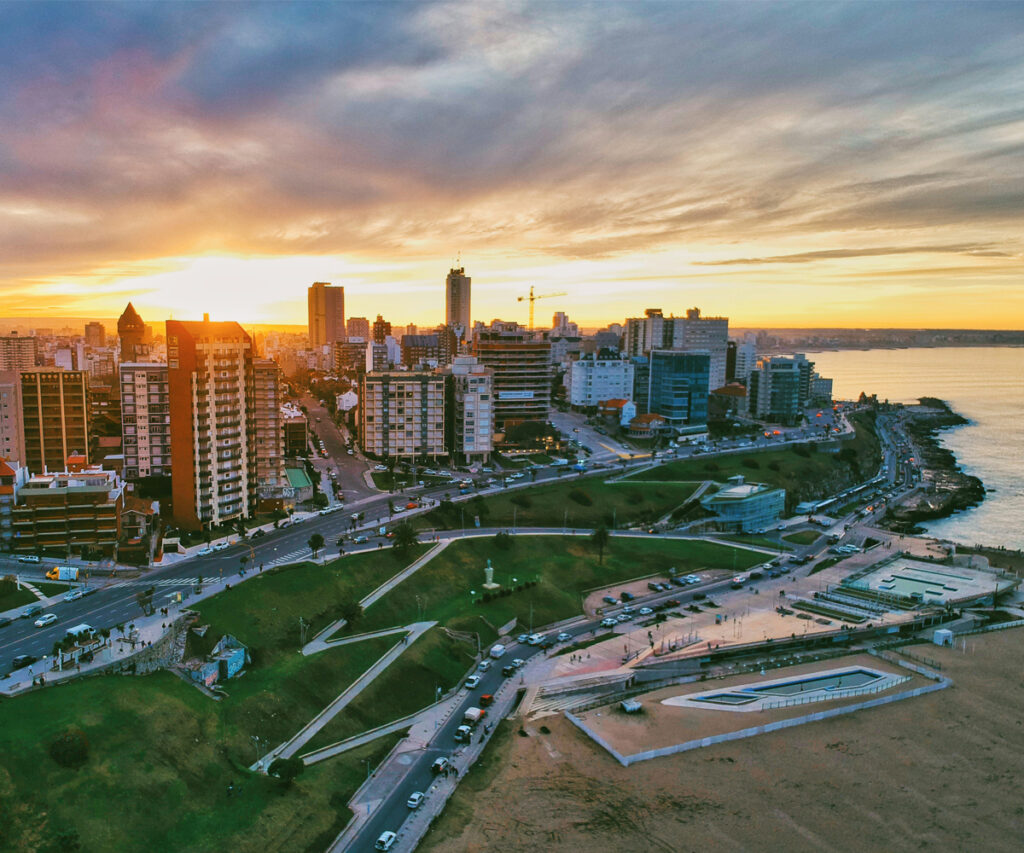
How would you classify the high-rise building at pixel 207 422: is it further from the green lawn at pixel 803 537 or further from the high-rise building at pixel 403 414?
the green lawn at pixel 803 537

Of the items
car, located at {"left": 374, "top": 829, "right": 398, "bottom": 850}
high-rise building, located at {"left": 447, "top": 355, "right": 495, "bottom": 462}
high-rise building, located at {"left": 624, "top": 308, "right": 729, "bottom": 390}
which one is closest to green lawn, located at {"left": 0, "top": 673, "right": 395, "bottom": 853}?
car, located at {"left": 374, "top": 829, "right": 398, "bottom": 850}

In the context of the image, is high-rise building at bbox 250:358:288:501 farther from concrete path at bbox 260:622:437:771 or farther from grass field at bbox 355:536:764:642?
concrete path at bbox 260:622:437:771

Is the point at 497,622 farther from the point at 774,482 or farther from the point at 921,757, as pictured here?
the point at 774,482

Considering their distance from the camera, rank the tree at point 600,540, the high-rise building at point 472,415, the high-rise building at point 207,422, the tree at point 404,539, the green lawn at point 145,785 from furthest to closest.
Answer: the high-rise building at point 472,415 → the tree at point 600,540 → the high-rise building at point 207,422 → the tree at point 404,539 → the green lawn at point 145,785

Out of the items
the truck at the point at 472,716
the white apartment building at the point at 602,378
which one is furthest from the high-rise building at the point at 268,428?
the white apartment building at the point at 602,378

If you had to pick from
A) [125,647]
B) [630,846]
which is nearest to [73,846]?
[125,647]

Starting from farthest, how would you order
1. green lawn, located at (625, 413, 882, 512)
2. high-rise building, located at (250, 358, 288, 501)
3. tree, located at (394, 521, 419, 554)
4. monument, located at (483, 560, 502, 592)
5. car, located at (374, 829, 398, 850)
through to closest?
green lawn, located at (625, 413, 882, 512) → high-rise building, located at (250, 358, 288, 501) → tree, located at (394, 521, 419, 554) → monument, located at (483, 560, 502, 592) → car, located at (374, 829, 398, 850)
